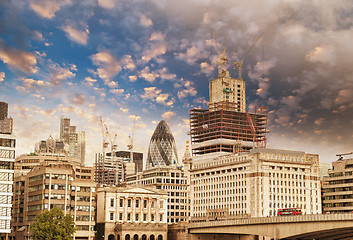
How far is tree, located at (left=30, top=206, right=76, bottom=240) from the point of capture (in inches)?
7092

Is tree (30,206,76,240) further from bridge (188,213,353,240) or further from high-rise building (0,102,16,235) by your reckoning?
bridge (188,213,353,240)

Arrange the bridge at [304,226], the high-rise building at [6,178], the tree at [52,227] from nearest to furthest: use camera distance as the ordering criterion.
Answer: the bridge at [304,226]
the high-rise building at [6,178]
the tree at [52,227]

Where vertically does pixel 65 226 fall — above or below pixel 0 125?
below

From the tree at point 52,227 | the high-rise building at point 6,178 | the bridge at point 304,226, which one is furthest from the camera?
the tree at point 52,227

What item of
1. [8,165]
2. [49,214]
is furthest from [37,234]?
[8,165]

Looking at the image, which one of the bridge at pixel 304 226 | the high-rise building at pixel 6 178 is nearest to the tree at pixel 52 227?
the high-rise building at pixel 6 178

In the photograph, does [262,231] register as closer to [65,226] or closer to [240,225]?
[240,225]

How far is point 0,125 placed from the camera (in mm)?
195125

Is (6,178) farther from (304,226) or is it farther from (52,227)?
(304,226)

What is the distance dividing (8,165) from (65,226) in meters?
26.9

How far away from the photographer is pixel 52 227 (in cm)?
18062

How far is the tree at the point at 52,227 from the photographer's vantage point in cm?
18012

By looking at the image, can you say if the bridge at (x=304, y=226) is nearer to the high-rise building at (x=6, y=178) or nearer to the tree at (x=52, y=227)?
the tree at (x=52, y=227)

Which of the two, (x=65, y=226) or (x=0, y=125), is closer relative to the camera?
(x=65, y=226)
